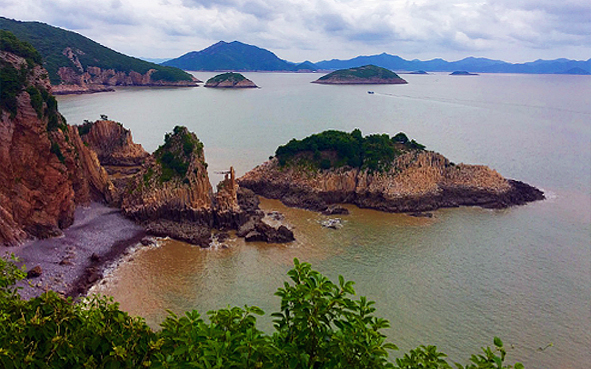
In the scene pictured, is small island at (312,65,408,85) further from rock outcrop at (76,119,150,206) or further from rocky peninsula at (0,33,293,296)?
rocky peninsula at (0,33,293,296)

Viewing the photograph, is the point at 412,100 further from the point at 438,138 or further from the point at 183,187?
the point at 183,187

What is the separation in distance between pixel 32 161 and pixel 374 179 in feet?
81.9

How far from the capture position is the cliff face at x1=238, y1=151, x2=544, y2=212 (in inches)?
1314

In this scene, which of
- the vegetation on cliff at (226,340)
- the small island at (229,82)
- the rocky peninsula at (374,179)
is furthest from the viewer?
the small island at (229,82)

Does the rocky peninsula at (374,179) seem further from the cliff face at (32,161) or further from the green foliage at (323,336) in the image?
the green foliage at (323,336)

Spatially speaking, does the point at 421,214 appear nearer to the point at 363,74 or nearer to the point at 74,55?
the point at 74,55

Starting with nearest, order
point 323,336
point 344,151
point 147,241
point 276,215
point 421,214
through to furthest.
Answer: point 323,336 → point 147,241 → point 276,215 → point 421,214 → point 344,151

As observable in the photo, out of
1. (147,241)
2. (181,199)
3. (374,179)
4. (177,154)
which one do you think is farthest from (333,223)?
(147,241)

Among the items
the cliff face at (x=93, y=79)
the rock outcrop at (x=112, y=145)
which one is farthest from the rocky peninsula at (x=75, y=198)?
the cliff face at (x=93, y=79)

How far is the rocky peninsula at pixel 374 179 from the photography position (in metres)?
33.6

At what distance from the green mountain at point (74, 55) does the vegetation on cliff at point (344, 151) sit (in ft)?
294

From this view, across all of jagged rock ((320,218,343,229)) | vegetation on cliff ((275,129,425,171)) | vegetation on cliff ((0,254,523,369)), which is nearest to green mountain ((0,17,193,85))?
vegetation on cliff ((275,129,425,171))

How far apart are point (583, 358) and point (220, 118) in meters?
68.5

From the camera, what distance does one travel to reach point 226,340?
5.70 m
